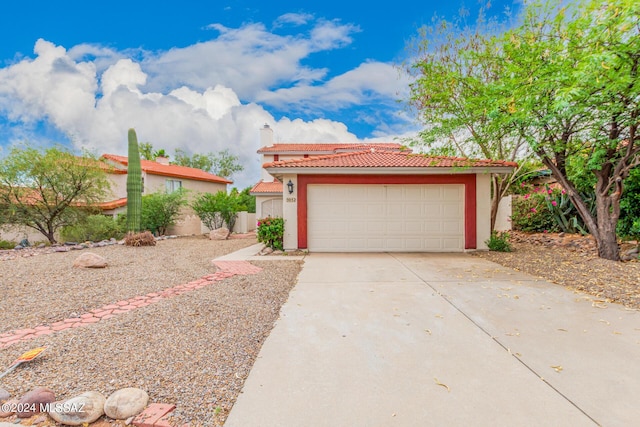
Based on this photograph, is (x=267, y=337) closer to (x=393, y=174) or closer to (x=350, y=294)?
(x=350, y=294)

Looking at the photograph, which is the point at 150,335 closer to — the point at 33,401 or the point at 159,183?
the point at 33,401

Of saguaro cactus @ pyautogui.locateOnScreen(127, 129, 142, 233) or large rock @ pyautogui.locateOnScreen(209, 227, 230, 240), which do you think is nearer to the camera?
saguaro cactus @ pyautogui.locateOnScreen(127, 129, 142, 233)

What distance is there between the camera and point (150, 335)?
3.28 meters

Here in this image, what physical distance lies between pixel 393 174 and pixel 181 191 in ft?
37.2

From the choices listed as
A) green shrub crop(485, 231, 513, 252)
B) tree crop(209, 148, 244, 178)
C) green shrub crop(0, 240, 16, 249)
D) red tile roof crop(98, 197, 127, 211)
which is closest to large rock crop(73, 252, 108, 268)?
green shrub crop(0, 240, 16, 249)

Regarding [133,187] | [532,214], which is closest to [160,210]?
[133,187]

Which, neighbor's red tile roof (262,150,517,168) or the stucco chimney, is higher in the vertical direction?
the stucco chimney

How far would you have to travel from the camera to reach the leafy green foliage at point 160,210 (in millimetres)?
14680

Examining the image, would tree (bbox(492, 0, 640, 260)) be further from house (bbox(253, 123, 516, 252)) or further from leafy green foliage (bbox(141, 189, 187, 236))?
leafy green foliage (bbox(141, 189, 187, 236))

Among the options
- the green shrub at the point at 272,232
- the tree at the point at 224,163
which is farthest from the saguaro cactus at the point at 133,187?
the tree at the point at 224,163

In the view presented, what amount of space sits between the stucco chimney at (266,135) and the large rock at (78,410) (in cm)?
2309

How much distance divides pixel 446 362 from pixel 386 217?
707 cm

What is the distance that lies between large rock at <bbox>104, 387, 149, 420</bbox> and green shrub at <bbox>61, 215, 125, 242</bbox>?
12.9m

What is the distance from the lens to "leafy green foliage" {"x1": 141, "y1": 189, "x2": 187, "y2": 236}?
48.2 feet
